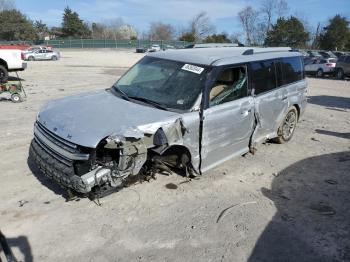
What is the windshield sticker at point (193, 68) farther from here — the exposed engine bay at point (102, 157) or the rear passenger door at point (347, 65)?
the rear passenger door at point (347, 65)

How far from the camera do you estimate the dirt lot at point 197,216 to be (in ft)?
13.1

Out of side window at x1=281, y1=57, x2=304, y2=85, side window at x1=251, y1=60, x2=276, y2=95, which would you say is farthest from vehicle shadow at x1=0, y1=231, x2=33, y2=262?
side window at x1=281, y1=57, x2=304, y2=85

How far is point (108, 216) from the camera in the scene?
4.57 m

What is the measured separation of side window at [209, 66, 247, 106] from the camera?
5.58m

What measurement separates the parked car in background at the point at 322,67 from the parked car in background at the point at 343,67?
1.55ft

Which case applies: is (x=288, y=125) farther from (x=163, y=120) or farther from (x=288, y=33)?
(x=288, y=33)

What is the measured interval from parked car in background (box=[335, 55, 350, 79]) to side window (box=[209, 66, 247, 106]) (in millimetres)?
21989

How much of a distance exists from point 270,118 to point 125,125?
3.30m

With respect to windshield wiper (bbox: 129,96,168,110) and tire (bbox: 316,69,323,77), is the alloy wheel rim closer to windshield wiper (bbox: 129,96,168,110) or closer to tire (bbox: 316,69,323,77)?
windshield wiper (bbox: 129,96,168,110)

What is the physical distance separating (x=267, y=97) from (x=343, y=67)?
21595 millimetres

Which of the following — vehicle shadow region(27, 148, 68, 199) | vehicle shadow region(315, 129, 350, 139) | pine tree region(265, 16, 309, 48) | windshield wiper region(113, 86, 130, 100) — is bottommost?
vehicle shadow region(315, 129, 350, 139)

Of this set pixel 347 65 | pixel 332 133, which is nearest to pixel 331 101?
pixel 332 133

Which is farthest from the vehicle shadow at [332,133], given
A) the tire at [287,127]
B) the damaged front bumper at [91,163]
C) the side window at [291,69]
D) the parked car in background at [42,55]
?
the parked car in background at [42,55]

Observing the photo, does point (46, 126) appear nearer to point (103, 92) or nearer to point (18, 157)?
point (103, 92)
